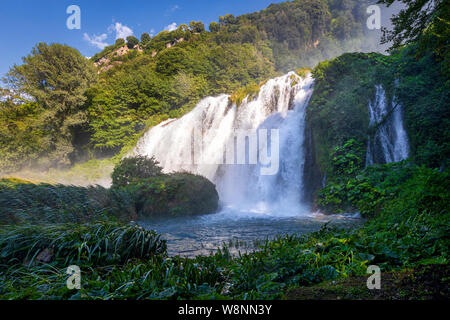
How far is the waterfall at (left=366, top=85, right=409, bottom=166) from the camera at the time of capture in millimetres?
10273

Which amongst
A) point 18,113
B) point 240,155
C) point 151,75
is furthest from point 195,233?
point 18,113

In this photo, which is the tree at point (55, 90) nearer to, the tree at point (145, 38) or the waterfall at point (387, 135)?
the waterfall at point (387, 135)

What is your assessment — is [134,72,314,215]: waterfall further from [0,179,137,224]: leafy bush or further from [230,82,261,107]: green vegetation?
[0,179,137,224]: leafy bush

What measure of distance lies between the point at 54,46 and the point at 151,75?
10633mm

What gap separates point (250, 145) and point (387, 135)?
772cm

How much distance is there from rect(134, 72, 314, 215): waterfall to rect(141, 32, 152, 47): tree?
137 ft

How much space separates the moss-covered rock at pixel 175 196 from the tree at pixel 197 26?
46.1 metres

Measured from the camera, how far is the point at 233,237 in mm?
6426

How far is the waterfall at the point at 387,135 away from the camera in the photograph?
1027 centimetres

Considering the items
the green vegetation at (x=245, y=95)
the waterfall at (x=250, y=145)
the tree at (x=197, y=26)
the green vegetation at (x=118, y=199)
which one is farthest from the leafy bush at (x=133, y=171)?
the tree at (x=197, y=26)

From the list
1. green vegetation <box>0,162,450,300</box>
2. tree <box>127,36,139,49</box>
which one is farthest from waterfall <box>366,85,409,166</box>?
tree <box>127,36,139,49</box>
